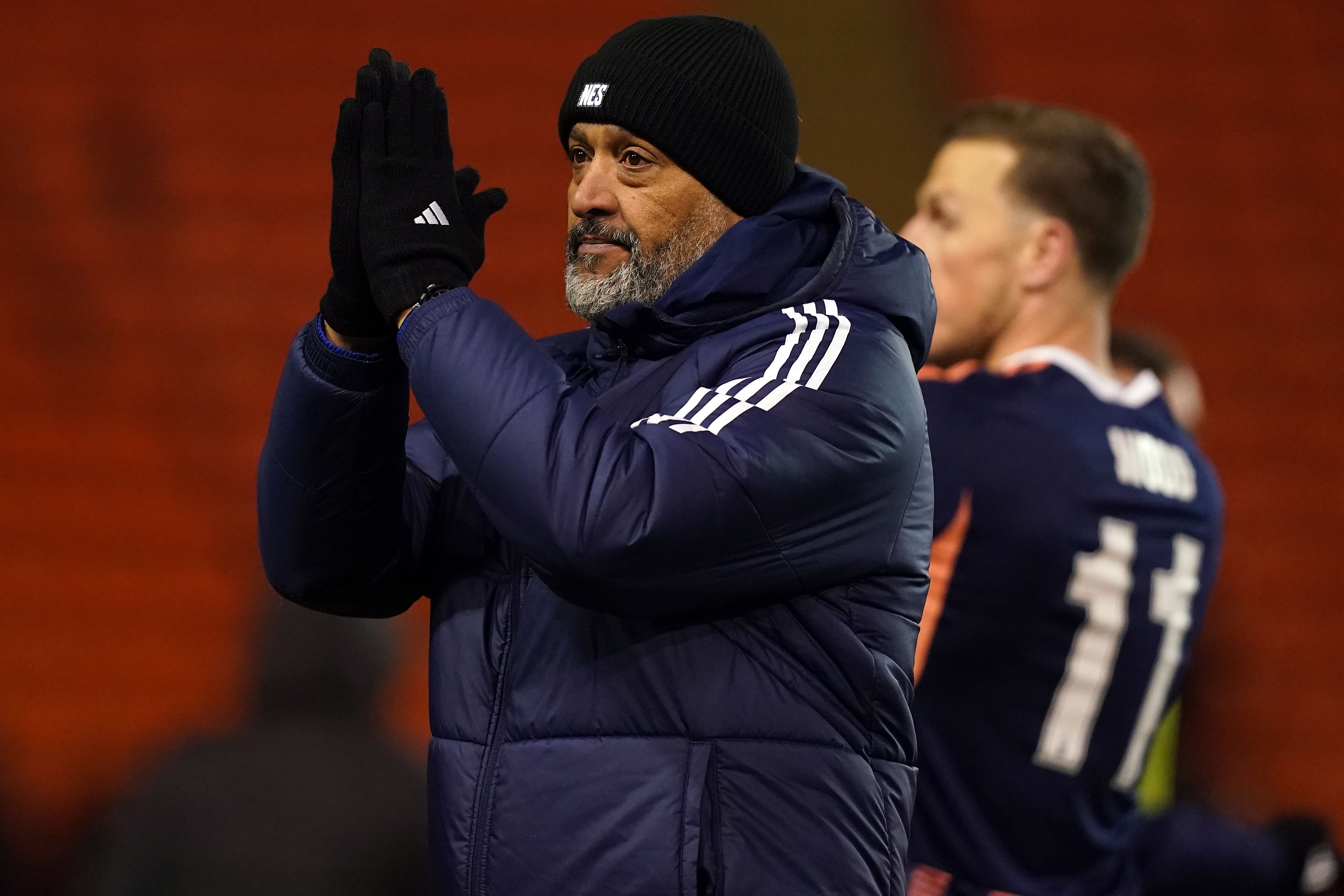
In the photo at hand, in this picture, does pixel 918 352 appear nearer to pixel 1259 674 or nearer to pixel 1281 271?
pixel 1259 674

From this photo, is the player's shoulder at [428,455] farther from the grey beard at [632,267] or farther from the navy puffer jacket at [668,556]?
the grey beard at [632,267]

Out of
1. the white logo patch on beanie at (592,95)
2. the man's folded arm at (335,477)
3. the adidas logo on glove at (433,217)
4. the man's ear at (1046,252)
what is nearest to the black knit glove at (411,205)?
the adidas logo on glove at (433,217)

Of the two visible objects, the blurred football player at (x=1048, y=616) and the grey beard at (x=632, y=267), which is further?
the blurred football player at (x=1048, y=616)

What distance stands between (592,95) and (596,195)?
11cm

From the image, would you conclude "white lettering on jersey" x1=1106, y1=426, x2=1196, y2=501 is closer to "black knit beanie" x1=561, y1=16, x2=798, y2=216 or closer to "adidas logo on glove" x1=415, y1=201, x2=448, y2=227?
"black knit beanie" x1=561, y1=16, x2=798, y2=216

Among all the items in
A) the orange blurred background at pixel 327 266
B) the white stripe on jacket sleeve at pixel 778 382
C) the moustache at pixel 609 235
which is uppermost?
the moustache at pixel 609 235

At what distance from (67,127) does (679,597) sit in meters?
4.15

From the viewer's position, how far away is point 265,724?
74.7 inches

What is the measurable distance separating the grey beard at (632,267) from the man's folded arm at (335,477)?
20cm

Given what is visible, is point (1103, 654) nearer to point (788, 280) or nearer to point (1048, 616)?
point (1048, 616)

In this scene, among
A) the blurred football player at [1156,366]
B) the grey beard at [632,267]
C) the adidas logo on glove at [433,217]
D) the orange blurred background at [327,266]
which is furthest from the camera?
the orange blurred background at [327,266]

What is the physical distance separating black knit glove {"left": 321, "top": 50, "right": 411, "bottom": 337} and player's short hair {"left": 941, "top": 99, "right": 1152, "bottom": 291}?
122 centimetres

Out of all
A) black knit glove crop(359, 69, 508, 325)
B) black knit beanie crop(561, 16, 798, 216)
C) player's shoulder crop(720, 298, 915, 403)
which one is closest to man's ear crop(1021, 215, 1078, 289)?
black knit beanie crop(561, 16, 798, 216)

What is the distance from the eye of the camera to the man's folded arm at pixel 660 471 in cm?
115
